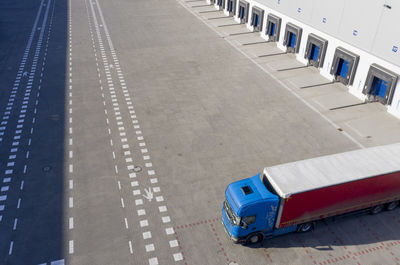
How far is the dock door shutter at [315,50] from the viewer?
36875mm

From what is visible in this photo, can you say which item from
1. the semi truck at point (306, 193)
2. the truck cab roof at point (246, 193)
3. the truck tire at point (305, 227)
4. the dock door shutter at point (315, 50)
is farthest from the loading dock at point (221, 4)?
the truck tire at point (305, 227)

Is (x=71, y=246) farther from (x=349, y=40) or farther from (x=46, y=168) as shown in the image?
(x=349, y=40)

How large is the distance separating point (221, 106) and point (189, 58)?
12.5m

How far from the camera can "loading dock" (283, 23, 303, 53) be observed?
133 ft

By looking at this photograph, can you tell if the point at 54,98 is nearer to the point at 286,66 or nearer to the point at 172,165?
the point at 172,165

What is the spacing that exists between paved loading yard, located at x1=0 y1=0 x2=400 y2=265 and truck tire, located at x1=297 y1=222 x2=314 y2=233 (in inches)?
13.6

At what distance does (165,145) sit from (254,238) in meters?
11.2

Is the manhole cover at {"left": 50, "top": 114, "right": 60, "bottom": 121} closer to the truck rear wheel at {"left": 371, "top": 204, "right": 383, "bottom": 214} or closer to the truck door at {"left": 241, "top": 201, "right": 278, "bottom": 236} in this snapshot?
the truck door at {"left": 241, "top": 201, "right": 278, "bottom": 236}

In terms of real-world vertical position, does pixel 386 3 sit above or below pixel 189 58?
above

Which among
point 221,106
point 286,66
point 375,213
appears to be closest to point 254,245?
point 375,213

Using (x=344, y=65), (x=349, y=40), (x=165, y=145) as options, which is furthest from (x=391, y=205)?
(x=349, y=40)

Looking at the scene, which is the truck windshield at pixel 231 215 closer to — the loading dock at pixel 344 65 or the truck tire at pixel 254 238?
the truck tire at pixel 254 238

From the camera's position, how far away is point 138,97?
33.6 metres

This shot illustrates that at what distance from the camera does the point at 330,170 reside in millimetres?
18750
